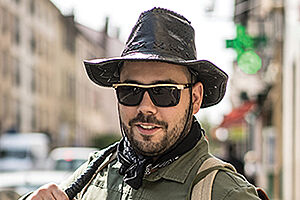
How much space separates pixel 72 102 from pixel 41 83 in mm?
9801

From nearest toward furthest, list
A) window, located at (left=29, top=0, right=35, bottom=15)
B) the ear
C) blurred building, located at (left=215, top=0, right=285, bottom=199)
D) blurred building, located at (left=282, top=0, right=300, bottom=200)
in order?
the ear
blurred building, located at (left=282, top=0, right=300, bottom=200)
blurred building, located at (left=215, top=0, right=285, bottom=199)
window, located at (left=29, top=0, right=35, bottom=15)

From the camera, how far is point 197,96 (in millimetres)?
2627

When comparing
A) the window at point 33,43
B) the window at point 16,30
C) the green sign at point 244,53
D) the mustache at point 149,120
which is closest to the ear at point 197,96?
the mustache at point 149,120

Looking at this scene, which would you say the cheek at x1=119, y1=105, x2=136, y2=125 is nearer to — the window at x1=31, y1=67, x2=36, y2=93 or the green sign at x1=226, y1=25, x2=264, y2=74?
the green sign at x1=226, y1=25, x2=264, y2=74

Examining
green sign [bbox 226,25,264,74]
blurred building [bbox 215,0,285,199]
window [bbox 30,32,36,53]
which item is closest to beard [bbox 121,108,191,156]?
blurred building [bbox 215,0,285,199]

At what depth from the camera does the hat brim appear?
94.7 inches

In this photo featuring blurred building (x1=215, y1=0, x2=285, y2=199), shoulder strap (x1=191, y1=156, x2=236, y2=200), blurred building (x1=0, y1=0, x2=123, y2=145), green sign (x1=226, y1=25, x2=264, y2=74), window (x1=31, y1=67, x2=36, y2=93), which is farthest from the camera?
window (x1=31, y1=67, x2=36, y2=93)

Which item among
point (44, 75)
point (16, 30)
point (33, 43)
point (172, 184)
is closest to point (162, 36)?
point (172, 184)

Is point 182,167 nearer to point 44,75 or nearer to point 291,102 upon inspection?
point 291,102

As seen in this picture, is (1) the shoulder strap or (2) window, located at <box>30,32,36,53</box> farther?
(2) window, located at <box>30,32,36,53</box>

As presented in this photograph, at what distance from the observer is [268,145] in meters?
18.1

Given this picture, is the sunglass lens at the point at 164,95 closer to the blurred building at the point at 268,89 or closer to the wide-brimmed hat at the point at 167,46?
the wide-brimmed hat at the point at 167,46

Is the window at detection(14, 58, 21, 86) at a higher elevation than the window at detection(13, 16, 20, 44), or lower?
lower

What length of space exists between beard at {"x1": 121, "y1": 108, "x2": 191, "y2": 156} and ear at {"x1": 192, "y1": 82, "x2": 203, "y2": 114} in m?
0.15
